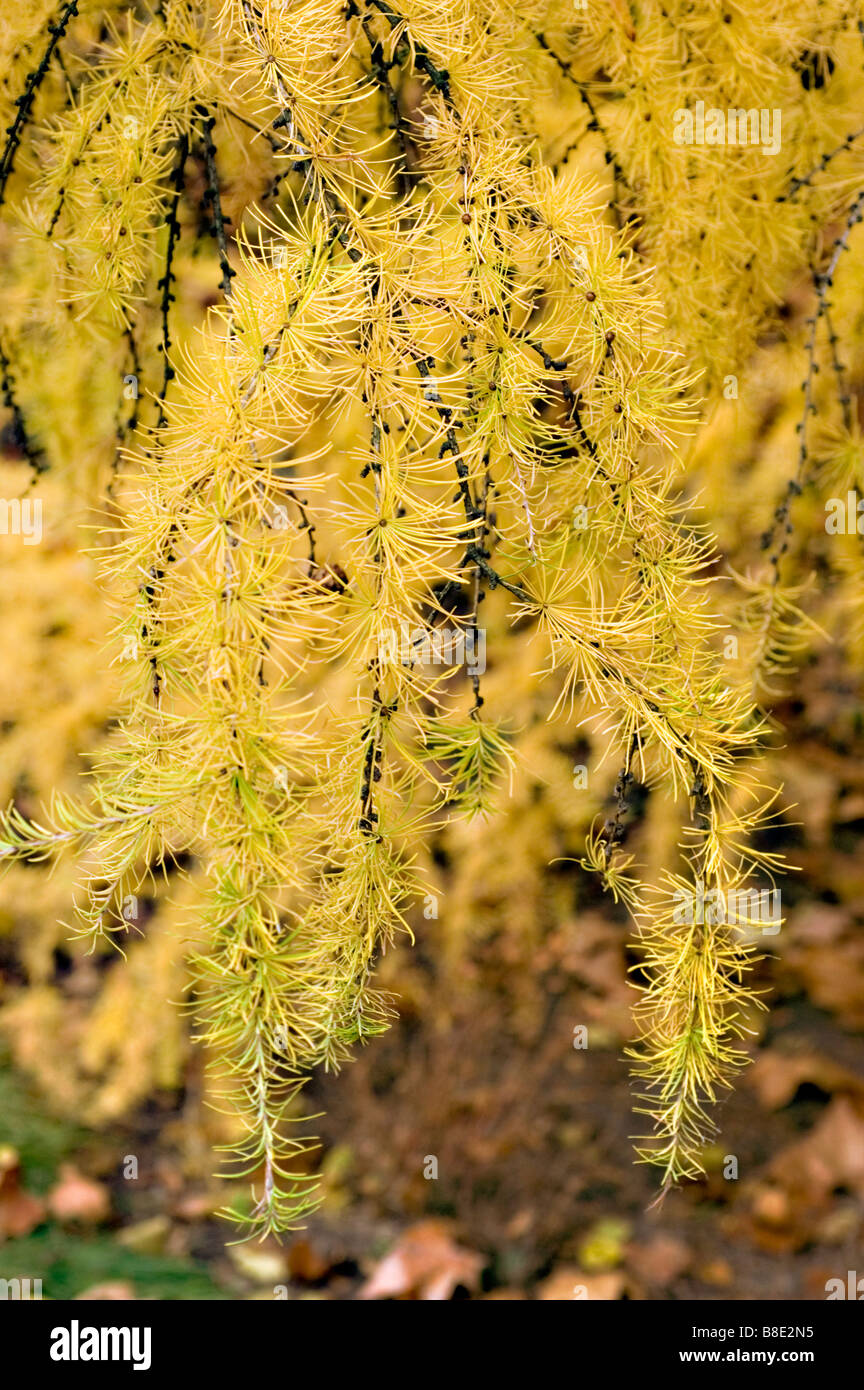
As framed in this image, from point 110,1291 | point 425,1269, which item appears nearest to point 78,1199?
point 110,1291

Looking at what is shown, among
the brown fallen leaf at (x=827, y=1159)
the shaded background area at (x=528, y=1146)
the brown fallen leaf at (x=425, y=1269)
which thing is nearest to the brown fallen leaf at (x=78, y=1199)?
the shaded background area at (x=528, y=1146)

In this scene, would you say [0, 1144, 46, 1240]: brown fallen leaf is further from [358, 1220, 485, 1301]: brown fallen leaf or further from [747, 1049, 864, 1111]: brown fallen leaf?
[747, 1049, 864, 1111]: brown fallen leaf

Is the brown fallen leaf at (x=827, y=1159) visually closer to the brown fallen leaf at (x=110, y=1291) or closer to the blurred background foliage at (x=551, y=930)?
the blurred background foliage at (x=551, y=930)

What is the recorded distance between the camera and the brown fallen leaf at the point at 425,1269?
4.41 ft

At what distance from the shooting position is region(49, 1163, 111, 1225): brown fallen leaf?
155 cm

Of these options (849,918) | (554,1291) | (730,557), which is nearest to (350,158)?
(730,557)

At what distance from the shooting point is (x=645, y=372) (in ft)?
2.07

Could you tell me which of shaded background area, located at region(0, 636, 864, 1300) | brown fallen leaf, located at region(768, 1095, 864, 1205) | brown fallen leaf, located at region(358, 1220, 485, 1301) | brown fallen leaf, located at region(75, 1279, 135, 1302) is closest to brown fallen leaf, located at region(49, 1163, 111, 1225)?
shaded background area, located at region(0, 636, 864, 1300)

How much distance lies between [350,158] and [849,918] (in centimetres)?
154

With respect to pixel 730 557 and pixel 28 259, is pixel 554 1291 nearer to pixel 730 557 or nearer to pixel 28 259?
pixel 730 557

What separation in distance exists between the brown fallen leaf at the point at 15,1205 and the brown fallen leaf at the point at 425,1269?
0.47 m

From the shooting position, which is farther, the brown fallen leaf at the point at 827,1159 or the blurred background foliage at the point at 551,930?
the brown fallen leaf at the point at 827,1159

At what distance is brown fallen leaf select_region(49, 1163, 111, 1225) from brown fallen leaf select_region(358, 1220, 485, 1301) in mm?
398

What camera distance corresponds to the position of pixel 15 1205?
5.07ft
